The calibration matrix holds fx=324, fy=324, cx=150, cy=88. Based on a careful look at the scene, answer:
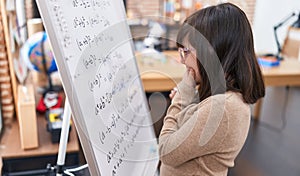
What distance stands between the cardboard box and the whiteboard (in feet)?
1.76

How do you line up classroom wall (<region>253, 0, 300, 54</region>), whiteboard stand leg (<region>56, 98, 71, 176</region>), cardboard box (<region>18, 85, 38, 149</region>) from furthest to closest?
classroom wall (<region>253, 0, 300, 54</region>) → cardboard box (<region>18, 85, 38, 149</region>) → whiteboard stand leg (<region>56, 98, 71, 176</region>)

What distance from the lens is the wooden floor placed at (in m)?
2.49

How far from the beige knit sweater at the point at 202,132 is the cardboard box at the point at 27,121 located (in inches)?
30.8

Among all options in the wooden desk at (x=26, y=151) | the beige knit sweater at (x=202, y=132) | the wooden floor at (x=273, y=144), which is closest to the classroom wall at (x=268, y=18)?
the wooden floor at (x=273, y=144)

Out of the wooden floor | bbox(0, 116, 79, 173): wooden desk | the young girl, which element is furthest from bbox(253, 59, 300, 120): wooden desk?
the young girl

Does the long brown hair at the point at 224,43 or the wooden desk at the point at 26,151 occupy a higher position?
Answer: the long brown hair at the point at 224,43

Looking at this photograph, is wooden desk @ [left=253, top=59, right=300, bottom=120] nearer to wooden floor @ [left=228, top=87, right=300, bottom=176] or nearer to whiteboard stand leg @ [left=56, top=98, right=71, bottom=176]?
wooden floor @ [left=228, top=87, right=300, bottom=176]

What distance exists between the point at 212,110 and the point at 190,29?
8.7 inches

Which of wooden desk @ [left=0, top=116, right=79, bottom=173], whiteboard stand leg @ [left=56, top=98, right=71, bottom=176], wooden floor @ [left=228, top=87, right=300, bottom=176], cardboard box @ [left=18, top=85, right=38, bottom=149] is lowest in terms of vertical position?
wooden floor @ [left=228, top=87, right=300, bottom=176]

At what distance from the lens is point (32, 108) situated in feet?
4.84

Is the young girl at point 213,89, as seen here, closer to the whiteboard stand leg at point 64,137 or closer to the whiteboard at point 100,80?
the whiteboard at point 100,80

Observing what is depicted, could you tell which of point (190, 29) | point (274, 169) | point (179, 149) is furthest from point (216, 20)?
point (274, 169)

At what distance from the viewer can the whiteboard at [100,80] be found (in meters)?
0.77

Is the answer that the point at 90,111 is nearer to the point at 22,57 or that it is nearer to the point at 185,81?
the point at 185,81
